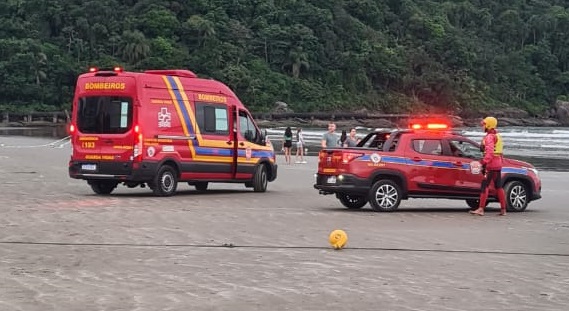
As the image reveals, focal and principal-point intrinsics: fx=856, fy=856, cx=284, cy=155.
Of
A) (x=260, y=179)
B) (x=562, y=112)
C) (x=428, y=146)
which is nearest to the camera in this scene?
(x=428, y=146)

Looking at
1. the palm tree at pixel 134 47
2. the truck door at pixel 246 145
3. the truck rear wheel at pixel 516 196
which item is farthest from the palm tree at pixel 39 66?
the truck rear wheel at pixel 516 196

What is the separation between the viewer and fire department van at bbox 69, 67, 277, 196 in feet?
57.4

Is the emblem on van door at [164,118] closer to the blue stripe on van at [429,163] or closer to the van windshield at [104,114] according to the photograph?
the van windshield at [104,114]

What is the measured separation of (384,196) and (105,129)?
5.99 meters

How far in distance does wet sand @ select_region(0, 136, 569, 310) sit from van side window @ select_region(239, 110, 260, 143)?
287 cm

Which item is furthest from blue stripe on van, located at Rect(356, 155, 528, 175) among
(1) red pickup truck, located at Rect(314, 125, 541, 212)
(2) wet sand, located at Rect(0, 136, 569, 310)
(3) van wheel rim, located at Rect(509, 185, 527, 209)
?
(2) wet sand, located at Rect(0, 136, 569, 310)

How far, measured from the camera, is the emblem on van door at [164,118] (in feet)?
58.4

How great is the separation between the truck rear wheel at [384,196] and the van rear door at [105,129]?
5049 millimetres

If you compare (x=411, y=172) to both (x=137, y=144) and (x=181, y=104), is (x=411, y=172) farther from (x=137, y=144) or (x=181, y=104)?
(x=137, y=144)

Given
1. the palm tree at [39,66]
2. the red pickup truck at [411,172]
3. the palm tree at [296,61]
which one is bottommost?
the red pickup truck at [411,172]

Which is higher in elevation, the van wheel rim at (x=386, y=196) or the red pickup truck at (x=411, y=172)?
the red pickup truck at (x=411, y=172)

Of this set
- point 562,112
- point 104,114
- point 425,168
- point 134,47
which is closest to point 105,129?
point 104,114

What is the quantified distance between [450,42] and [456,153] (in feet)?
457

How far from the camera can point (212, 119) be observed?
19.2 meters
